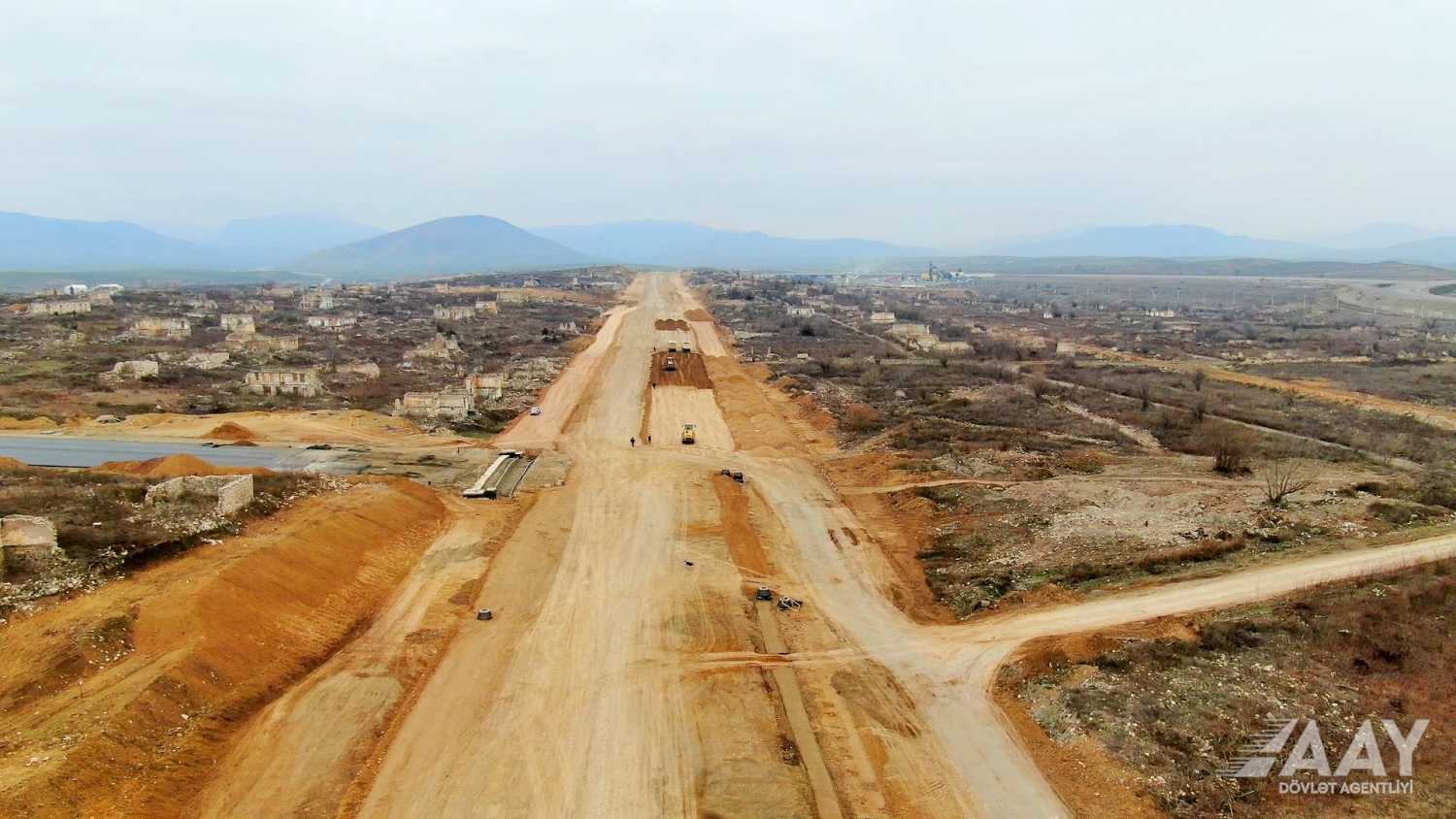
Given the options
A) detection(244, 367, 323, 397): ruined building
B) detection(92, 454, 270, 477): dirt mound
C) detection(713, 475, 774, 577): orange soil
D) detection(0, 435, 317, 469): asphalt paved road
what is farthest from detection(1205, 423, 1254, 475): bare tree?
detection(244, 367, 323, 397): ruined building

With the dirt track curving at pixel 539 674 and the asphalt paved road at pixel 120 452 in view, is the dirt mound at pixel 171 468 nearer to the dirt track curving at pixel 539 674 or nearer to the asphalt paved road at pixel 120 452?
the asphalt paved road at pixel 120 452

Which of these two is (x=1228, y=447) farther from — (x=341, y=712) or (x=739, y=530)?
(x=341, y=712)

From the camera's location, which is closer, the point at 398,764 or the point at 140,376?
the point at 398,764

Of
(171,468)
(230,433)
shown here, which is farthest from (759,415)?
(171,468)

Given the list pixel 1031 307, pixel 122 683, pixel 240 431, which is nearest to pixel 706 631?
pixel 122 683

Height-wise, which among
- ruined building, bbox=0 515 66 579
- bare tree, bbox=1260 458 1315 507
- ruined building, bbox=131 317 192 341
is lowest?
bare tree, bbox=1260 458 1315 507

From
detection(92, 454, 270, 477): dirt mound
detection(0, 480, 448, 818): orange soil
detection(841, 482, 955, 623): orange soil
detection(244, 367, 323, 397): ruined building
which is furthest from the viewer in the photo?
detection(244, 367, 323, 397): ruined building

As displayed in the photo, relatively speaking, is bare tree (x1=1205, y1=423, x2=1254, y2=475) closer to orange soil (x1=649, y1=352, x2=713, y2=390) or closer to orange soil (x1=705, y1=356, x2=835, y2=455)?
orange soil (x1=705, y1=356, x2=835, y2=455)

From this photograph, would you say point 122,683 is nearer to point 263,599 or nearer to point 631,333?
point 263,599
